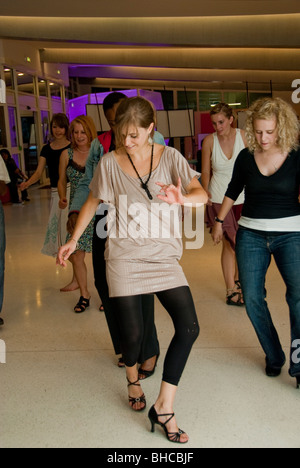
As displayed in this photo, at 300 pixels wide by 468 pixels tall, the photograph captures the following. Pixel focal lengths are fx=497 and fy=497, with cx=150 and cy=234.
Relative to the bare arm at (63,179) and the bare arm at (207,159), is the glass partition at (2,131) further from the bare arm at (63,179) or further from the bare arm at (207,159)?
the bare arm at (207,159)

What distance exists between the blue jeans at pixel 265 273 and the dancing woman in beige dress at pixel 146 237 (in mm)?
551

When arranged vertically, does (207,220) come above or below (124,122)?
below

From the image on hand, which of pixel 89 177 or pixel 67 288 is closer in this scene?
pixel 89 177

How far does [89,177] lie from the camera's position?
127 inches

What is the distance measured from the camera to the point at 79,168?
4051mm

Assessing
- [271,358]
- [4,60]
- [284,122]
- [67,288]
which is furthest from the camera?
[4,60]

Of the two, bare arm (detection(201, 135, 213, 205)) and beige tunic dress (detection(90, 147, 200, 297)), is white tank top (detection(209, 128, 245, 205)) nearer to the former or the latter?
bare arm (detection(201, 135, 213, 205))

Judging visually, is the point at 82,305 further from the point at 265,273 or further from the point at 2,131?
the point at 2,131

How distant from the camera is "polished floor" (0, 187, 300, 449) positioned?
230 centimetres
